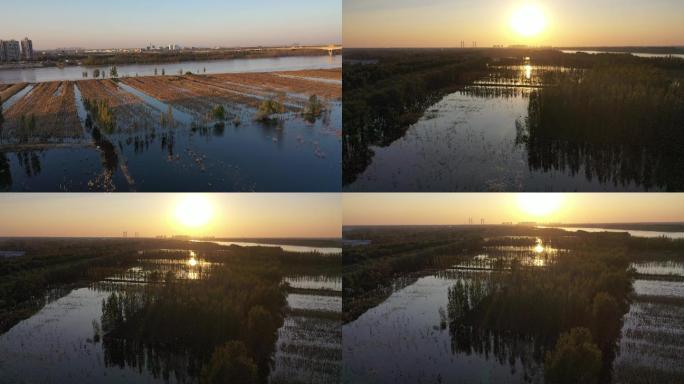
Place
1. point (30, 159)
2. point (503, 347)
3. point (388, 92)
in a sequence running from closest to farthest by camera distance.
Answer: point (30, 159)
point (388, 92)
point (503, 347)

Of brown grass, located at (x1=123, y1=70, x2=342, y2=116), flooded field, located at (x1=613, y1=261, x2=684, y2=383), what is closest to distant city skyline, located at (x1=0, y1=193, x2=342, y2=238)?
brown grass, located at (x1=123, y1=70, x2=342, y2=116)

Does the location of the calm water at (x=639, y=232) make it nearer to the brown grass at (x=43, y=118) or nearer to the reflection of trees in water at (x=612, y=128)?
the reflection of trees in water at (x=612, y=128)

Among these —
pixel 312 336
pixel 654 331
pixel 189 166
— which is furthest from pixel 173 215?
pixel 654 331

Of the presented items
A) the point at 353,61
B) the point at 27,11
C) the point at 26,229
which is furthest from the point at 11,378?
the point at 353,61

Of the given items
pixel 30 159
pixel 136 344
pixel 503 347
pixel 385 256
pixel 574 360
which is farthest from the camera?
pixel 385 256

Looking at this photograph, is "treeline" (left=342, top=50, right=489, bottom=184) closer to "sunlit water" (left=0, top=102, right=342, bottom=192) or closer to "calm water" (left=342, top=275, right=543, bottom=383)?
"sunlit water" (left=0, top=102, right=342, bottom=192)

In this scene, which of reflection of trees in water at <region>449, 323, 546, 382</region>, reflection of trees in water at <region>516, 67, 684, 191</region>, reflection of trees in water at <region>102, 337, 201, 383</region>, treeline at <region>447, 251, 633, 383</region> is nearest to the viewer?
reflection of trees in water at <region>516, 67, 684, 191</region>

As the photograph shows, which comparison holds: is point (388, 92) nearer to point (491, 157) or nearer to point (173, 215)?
point (491, 157)
